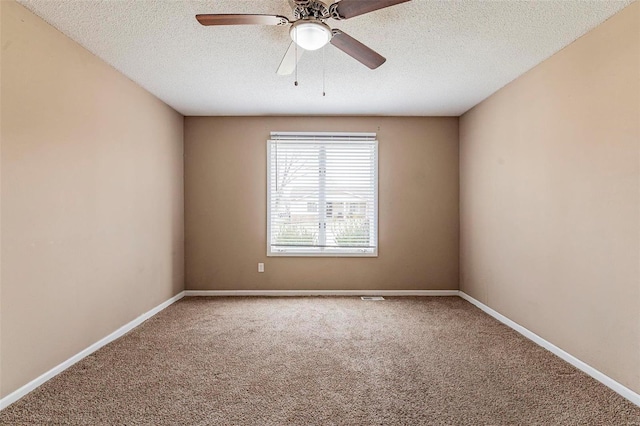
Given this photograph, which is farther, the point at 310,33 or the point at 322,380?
the point at 322,380

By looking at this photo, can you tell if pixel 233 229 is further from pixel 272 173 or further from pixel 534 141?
pixel 534 141

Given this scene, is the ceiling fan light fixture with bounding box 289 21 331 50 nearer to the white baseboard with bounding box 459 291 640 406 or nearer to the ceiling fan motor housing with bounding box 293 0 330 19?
the ceiling fan motor housing with bounding box 293 0 330 19

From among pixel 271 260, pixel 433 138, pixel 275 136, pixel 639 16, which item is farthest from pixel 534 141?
pixel 271 260

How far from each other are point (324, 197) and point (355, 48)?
262 centimetres

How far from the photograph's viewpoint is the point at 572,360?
2.56 m

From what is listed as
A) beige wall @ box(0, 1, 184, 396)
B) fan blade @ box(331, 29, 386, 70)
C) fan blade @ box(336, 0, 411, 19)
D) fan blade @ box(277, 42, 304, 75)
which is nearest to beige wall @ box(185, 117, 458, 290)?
beige wall @ box(0, 1, 184, 396)

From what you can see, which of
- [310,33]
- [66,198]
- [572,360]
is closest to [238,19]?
[310,33]

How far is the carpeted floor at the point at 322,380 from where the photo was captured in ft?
6.30

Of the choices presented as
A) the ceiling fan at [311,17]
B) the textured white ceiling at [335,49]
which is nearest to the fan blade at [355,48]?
the ceiling fan at [311,17]

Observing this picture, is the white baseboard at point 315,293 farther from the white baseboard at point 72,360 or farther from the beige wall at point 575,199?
the beige wall at point 575,199

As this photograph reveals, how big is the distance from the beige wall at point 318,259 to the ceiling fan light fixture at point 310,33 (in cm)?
267

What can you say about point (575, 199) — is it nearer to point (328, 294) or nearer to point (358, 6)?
point (358, 6)

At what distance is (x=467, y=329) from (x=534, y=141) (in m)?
1.82

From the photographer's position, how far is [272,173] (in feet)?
15.3
